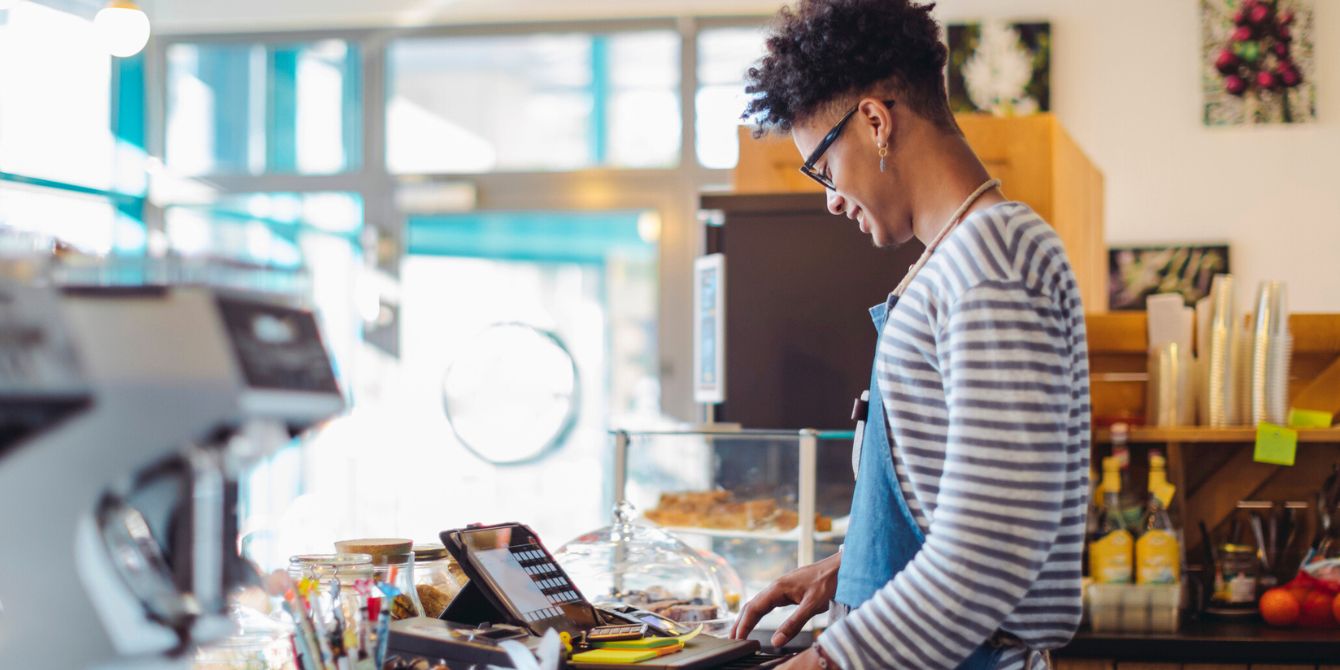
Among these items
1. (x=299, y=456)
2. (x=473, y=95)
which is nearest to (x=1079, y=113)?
(x=473, y=95)

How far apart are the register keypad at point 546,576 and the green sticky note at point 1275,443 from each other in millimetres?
2144

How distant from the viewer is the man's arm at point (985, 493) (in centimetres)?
111

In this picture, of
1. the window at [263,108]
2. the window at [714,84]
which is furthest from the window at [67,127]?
the window at [714,84]

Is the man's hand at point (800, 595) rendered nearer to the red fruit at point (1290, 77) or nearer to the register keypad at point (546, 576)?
the register keypad at point (546, 576)

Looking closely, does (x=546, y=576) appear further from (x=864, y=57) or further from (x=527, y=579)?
(x=864, y=57)

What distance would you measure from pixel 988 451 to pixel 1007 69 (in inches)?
160

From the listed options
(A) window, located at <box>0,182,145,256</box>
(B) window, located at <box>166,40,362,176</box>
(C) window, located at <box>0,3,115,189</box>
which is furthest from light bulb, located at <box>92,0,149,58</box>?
(C) window, located at <box>0,3,115,189</box>

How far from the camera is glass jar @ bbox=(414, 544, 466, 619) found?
153 cm

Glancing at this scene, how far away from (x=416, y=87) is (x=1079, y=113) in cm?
276

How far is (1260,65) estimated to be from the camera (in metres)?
4.75

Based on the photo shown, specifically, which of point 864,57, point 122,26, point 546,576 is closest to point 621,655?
point 546,576

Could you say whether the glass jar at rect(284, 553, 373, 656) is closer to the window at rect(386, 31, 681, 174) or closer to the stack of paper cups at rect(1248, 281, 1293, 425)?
the stack of paper cups at rect(1248, 281, 1293, 425)

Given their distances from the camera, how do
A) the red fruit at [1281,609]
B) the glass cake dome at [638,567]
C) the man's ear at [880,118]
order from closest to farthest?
the man's ear at [880,118] → the glass cake dome at [638,567] → the red fruit at [1281,609]

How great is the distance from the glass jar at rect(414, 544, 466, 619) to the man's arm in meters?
0.57
